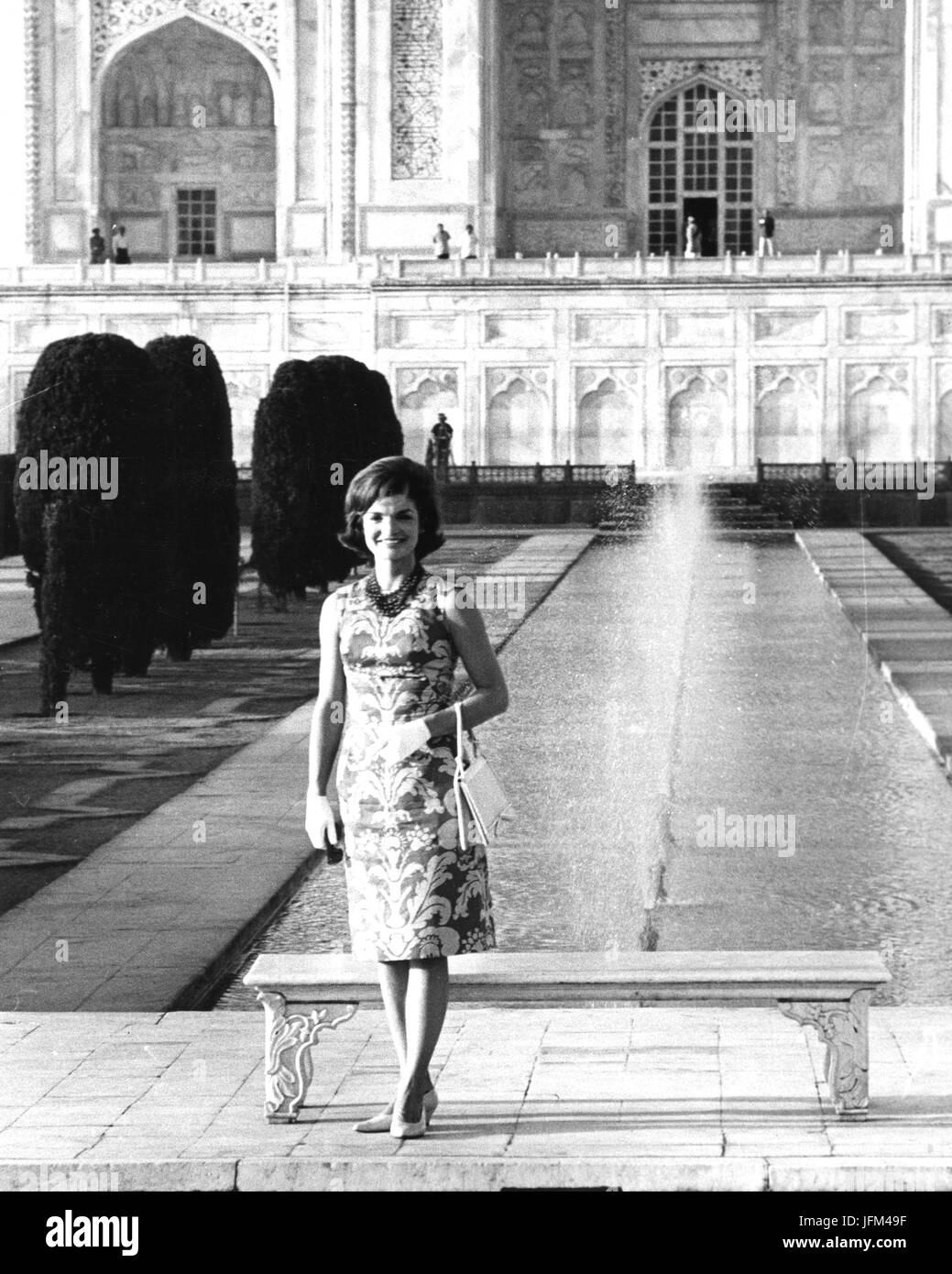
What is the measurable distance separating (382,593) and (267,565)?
14.8 metres

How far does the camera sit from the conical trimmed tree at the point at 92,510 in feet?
44.8

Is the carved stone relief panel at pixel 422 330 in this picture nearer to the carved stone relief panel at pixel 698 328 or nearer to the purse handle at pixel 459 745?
the carved stone relief panel at pixel 698 328

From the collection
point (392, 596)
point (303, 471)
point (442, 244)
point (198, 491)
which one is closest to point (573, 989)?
A: point (392, 596)

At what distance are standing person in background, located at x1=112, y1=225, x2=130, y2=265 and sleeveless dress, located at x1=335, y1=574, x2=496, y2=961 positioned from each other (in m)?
32.9

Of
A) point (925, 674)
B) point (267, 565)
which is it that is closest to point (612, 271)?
point (267, 565)

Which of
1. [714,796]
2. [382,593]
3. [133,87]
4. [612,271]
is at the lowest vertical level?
[714,796]

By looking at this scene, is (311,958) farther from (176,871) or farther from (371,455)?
(371,455)

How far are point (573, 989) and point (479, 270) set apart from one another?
30.8 m

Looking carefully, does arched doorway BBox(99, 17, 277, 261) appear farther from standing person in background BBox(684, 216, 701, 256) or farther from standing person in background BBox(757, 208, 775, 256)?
standing person in background BBox(757, 208, 775, 256)

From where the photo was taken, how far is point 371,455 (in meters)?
22.2

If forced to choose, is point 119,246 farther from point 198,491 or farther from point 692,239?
point 198,491

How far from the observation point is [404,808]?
5090 mm

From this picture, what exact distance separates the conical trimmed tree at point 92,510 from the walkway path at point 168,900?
9.82 feet

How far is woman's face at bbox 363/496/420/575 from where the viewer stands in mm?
5156
